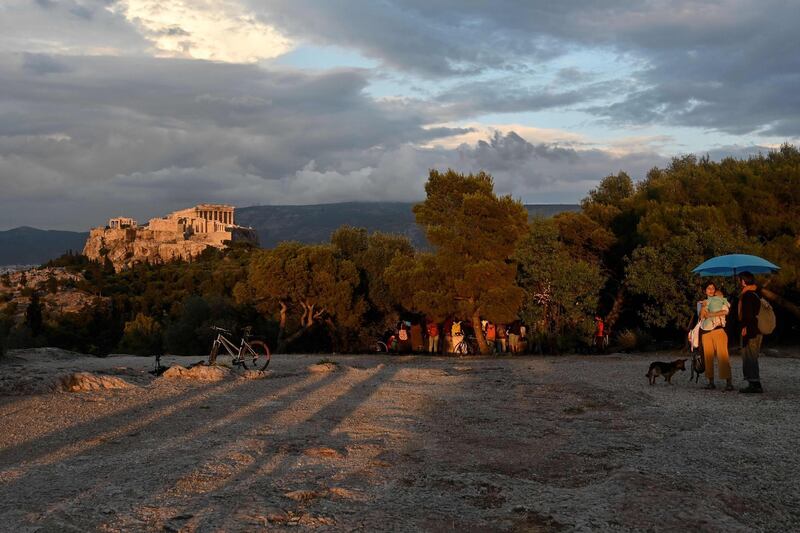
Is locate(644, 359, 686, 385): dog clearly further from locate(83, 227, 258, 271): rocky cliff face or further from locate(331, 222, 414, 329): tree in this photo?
locate(83, 227, 258, 271): rocky cliff face

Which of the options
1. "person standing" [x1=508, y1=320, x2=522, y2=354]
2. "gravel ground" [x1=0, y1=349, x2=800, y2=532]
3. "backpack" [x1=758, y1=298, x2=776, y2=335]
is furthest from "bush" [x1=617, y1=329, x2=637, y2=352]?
"backpack" [x1=758, y1=298, x2=776, y2=335]

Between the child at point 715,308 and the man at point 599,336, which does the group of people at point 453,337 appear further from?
the child at point 715,308

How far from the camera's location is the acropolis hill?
107887 mm

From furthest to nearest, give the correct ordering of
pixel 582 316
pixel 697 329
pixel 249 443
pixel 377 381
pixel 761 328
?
pixel 582 316, pixel 377 381, pixel 697 329, pixel 761 328, pixel 249 443

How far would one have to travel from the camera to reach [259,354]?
15.6 metres

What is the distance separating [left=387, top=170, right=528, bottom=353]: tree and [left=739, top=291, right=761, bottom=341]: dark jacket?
1161 centimetres

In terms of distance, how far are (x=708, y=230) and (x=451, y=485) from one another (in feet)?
59.2

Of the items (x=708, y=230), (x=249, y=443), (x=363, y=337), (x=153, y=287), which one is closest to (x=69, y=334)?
(x=153, y=287)

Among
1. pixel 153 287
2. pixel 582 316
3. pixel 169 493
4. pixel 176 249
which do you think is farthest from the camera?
pixel 176 249

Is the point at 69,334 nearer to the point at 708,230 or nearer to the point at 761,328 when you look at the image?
the point at 708,230

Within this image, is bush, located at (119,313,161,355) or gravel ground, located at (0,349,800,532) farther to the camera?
bush, located at (119,313,161,355)

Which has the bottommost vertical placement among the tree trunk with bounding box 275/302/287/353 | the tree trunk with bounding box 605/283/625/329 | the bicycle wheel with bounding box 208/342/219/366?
the tree trunk with bounding box 275/302/287/353

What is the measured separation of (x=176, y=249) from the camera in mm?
108375

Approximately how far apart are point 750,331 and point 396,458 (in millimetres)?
7167
